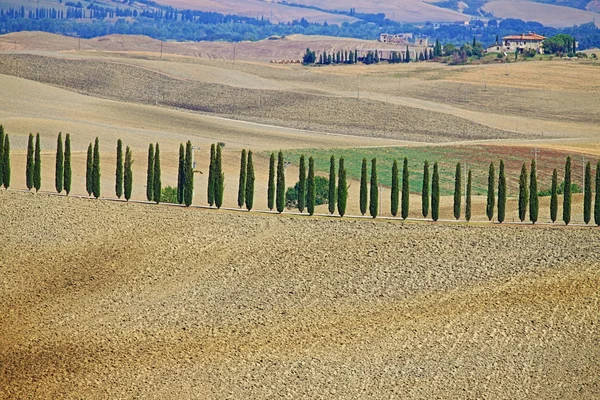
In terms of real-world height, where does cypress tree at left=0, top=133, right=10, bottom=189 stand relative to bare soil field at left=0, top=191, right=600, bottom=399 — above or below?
above

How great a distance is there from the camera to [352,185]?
247 ft

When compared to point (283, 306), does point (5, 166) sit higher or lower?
higher

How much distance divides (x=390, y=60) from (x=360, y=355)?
6018 inches

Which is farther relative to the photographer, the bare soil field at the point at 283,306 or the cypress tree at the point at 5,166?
the cypress tree at the point at 5,166

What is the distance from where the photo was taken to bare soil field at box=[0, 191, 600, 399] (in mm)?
39250

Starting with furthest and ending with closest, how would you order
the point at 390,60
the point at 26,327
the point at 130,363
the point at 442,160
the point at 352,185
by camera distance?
1. the point at 390,60
2. the point at 442,160
3. the point at 352,185
4. the point at 26,327
5. the point at 130,363

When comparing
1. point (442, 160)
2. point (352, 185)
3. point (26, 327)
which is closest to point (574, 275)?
point (26, 327)

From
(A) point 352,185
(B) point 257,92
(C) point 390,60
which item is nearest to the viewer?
(A) point 352,185

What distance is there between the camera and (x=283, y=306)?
45875 mm

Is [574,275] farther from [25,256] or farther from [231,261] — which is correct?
[25,256]

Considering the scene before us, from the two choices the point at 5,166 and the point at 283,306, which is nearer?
the point at 283,306

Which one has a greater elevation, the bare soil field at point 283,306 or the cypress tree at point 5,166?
the cypress tree at point 5,166

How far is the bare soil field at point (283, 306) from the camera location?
129ft

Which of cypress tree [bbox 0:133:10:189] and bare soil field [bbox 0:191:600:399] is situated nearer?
bare soil field [bbox 0:191:600:399]
